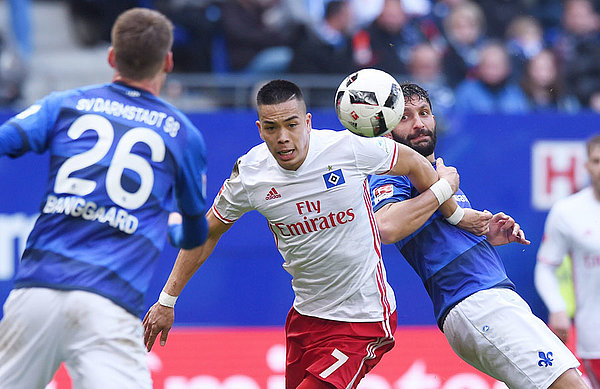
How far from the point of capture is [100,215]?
13.1 feet

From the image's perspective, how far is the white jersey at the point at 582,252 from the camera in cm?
741

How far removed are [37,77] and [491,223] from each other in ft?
21.1

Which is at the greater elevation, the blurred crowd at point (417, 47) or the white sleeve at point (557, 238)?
the blurred crowd at point (417, 47)

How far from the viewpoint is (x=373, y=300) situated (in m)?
5.33

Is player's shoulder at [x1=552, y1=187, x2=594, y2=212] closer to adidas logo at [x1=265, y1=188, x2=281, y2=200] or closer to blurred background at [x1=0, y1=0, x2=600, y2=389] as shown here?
blurred background at [x1=0, y1=0, x2=600, y2=389]

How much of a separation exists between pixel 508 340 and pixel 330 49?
20.0 feet

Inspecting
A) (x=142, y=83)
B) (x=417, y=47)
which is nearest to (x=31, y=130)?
(x=142, y=83)

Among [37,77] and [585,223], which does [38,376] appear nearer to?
[585,223]

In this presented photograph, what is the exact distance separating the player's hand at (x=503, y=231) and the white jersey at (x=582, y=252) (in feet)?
7.35

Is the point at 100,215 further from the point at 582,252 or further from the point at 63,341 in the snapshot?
the point at 582,252

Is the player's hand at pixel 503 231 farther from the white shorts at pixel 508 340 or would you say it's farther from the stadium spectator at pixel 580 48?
the stadium spectator at pixel 580 48

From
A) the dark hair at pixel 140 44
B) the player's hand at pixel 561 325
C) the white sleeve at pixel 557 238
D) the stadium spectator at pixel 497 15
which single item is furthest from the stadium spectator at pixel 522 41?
the dark hair at pixel 140 44

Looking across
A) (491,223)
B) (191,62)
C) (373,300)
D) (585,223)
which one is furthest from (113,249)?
(191,62)

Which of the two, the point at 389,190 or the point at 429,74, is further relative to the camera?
the point at 429,74
